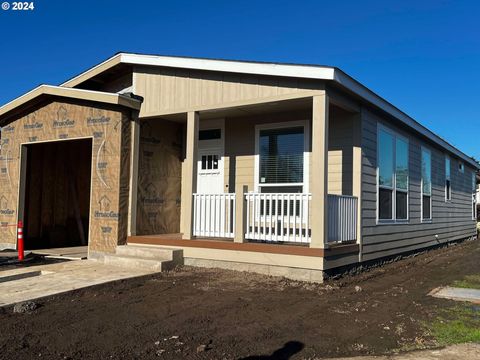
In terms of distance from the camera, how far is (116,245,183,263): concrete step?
323 inches

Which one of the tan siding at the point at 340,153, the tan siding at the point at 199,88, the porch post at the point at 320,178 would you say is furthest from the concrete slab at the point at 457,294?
the tan siding at the point at 199,88

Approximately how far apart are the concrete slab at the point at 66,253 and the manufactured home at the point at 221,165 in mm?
710

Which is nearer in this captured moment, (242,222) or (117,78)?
(242,222)

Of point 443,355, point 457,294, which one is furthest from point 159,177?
point 443,355

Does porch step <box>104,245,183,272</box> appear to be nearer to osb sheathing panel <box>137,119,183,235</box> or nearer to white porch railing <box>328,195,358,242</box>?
osb sheathing panel <box>137,119,183,235</box>

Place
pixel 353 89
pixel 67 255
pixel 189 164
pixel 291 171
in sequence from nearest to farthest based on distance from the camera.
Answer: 1. pixel 353 89
2. pixel 189 164
3. pixel 291 171
4. pixel 67 255

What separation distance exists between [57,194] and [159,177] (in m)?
3.57

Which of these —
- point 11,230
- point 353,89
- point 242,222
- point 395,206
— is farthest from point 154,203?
point 395,206

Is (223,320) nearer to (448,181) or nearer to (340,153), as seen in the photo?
(340,153)

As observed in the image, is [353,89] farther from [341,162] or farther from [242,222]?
[242,222]

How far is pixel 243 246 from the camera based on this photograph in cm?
773

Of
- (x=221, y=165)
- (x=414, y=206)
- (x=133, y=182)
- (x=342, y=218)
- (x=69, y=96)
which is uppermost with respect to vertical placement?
(x=69, y=96)

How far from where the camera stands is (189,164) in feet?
28.0

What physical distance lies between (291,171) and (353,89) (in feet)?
7.08
